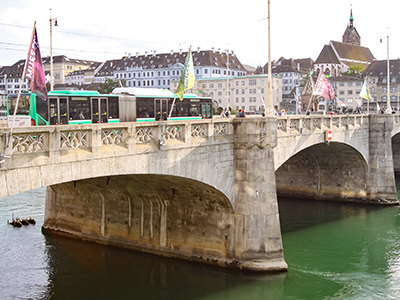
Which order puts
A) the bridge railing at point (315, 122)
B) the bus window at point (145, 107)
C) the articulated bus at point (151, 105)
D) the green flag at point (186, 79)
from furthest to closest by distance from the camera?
1. the bus window at point (145, 107)
2. the articulated bus at point (151, 105)
3. the bridge railing at point (315, 122)
4. the green flag at point (186, 79)

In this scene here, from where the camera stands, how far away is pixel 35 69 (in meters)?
15.4

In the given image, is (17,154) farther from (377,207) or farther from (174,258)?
(377,207)

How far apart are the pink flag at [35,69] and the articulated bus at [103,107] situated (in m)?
9.60

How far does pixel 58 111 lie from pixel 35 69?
11.8 meters

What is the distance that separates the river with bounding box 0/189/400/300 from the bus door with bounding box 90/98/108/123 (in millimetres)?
6827

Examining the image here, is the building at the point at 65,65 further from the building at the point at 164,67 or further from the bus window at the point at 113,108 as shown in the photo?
the bus window at the point at 113,108

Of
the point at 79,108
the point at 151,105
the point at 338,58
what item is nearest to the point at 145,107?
the point at 151,105

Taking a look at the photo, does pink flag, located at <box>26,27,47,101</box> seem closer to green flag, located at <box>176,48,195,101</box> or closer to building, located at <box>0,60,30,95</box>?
green flag, located at <box>176,48,195,101</box>

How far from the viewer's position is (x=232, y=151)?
24922mm

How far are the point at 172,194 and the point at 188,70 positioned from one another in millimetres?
6099

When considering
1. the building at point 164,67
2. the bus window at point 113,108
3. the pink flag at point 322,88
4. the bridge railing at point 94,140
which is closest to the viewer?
the bridge railing at point 94,140

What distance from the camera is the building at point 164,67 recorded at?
137 metres

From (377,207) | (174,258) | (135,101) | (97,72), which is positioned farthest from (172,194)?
(97,72)

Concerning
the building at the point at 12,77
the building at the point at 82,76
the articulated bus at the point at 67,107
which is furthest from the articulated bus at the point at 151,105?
the building at the point at 82,76
